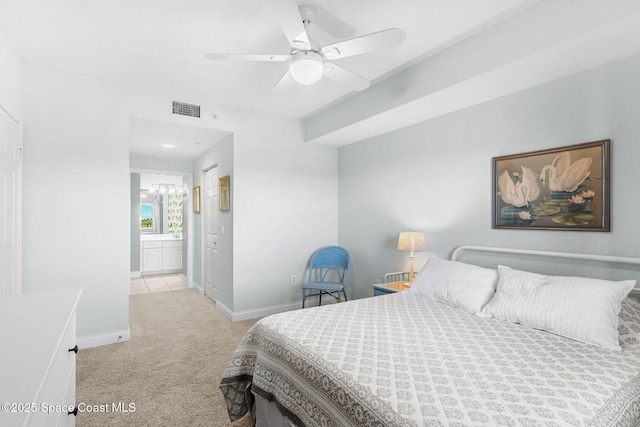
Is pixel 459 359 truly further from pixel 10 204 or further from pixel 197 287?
pixel 197 287

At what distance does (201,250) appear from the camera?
17.9 feet

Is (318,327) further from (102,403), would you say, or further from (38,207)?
(38,207)

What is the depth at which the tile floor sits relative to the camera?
5612 mm

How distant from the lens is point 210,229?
503 centimetres

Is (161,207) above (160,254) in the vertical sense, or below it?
above

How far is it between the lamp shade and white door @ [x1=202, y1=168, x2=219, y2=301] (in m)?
2.67

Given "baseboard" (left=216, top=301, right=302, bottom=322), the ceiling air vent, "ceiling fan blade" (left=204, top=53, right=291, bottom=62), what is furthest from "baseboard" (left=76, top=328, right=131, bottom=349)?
"ceiling fan blade" (left=204, top=53, right=291, bottom=62)

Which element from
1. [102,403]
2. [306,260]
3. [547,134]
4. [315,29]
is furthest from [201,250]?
[547,134]

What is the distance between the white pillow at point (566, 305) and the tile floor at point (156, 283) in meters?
5.27

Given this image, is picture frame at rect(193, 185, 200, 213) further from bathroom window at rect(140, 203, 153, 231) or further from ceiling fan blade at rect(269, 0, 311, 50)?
ceiling fan blade at rect(269, 0, 311, 50)

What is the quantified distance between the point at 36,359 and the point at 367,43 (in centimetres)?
197

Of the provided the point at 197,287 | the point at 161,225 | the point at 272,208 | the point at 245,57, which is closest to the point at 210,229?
the point at 197,287

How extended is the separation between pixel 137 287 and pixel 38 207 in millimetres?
3339

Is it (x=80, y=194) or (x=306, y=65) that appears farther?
(x=80, y=194)
